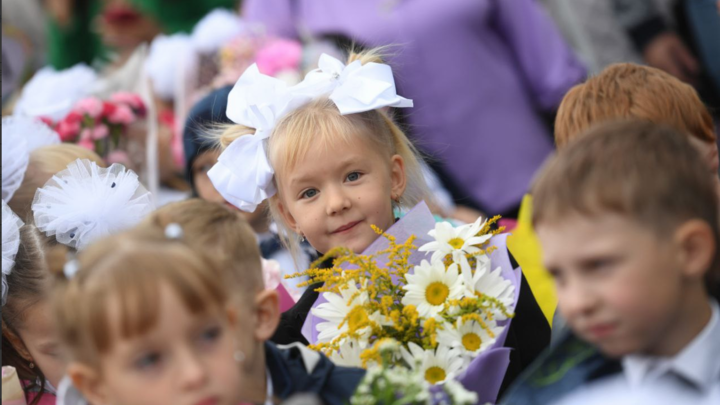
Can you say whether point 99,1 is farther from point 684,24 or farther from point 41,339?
point 41,339

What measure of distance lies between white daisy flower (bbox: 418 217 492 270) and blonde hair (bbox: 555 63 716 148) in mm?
353

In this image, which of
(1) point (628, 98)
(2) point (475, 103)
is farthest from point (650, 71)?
(2) point (475, 103)

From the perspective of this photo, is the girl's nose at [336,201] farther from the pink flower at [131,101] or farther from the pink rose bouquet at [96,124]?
the pink flower at [131,101]

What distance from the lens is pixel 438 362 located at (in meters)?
2.39

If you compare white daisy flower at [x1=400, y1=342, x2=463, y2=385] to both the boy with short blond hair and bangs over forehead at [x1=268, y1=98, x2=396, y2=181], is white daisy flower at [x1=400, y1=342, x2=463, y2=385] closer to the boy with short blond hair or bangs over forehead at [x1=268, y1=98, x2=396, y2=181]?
the boy with short blond hair

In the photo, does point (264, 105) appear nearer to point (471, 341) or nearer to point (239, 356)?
point (471, 341)

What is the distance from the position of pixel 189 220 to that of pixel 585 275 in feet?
3.02

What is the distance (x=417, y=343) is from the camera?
8.02 ft

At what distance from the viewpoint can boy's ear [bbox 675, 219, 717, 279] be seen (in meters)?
1.69

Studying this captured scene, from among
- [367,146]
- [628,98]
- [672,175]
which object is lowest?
[367,146]

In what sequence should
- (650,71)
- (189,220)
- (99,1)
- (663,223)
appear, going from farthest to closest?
(99,1), (650,71), (189,220), (663,223)

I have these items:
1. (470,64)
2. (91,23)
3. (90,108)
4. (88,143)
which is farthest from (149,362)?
(91,23)

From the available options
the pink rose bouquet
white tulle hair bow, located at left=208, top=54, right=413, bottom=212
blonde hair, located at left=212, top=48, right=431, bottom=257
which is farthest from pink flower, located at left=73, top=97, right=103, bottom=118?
white tulle hair bow, located at left=208, top=54, right=413, bottom=212

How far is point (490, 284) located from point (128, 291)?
105cm
